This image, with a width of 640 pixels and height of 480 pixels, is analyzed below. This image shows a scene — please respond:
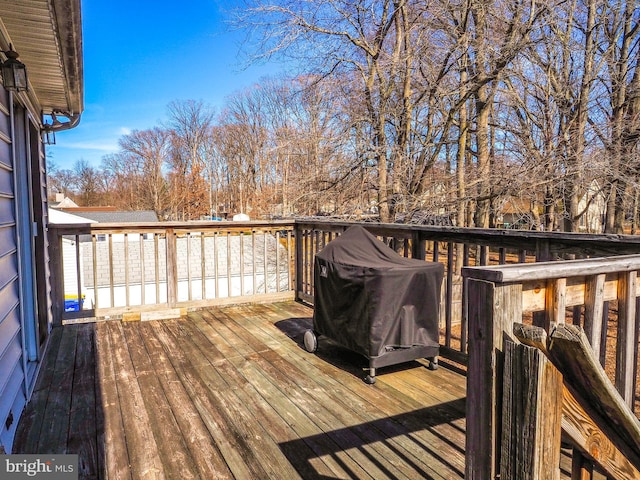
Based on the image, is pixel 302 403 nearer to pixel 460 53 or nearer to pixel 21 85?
→ pixel 21 85

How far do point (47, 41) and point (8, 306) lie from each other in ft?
5.25

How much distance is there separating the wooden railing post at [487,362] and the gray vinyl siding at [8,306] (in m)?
2.09

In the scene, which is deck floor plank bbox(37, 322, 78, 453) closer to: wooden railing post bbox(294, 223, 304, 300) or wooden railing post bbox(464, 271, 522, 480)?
wooden railing post bbox(464, 271, 522, 480)

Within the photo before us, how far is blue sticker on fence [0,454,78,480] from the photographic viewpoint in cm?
182

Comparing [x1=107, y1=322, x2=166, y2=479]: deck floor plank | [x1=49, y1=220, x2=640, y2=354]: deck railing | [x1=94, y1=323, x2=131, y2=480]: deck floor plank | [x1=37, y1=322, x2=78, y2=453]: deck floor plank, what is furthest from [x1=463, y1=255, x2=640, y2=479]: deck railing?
[x1=37, y1=322, x2=78, y2=453]: deck floor plank

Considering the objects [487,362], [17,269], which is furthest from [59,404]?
[487,362]

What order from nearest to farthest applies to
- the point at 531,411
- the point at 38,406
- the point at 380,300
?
1. the point at 531,411
2. the point at 38,406
3. the point at 380,300

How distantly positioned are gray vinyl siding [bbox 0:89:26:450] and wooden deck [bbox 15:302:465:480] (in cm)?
16

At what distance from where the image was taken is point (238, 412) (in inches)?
96.8

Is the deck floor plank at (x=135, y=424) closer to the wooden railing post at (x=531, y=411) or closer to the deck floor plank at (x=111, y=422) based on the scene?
the deck floor plank at (x=111, y=422)

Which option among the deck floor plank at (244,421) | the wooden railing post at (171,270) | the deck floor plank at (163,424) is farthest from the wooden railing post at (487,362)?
the wooden railing post at (171,270)

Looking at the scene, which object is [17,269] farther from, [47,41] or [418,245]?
[418,245]

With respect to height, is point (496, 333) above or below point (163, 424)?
above

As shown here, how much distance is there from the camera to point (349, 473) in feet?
6.19
